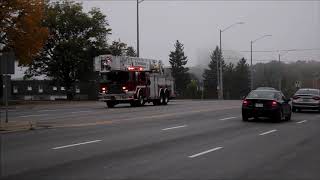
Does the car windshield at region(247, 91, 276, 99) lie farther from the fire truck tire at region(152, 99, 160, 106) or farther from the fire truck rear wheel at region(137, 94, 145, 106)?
the fire truck tire at region(152, 99, 160, 106)

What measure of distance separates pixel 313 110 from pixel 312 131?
14614 millimetres

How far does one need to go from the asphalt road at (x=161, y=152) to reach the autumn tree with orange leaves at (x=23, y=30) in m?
21.7

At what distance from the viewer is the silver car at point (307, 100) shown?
32125mm

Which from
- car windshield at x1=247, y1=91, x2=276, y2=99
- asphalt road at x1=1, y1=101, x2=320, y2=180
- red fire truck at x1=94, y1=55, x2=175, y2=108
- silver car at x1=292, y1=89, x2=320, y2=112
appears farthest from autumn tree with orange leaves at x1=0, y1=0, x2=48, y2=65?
car windshield at x1=247, y1=91, x2=276, y2=99

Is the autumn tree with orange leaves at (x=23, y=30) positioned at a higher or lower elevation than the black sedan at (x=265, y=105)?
higher

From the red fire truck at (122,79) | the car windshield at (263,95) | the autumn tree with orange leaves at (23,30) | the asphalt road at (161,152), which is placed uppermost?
the autumn tree with orange leaves at (23,30)

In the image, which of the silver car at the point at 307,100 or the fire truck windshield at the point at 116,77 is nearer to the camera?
the silver car at the point at 307,100

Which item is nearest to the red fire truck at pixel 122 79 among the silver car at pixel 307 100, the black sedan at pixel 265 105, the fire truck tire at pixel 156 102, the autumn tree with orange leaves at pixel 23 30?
the fire truck tire at pixel 156 102

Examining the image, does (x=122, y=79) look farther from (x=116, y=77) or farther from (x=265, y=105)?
(x=265, y=105)

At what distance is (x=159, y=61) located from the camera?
43062 millimetres

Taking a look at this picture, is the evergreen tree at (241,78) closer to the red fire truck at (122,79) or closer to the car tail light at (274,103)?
the red fire truck at (122,79)

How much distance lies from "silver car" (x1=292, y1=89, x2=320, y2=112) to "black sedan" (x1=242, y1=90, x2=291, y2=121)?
25.8ft

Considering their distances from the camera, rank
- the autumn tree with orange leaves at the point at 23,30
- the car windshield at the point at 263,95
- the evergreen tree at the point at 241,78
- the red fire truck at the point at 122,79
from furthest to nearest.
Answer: the evergreen tree at the point at 241,78 → the autumn tree with orange leaves at the point at 23,30 → the red fire truck at the point at 122,79 → the car windshield at the point at 263,95

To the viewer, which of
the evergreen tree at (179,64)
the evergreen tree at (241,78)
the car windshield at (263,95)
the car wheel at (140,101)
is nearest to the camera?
the car windshield at (263,95)
